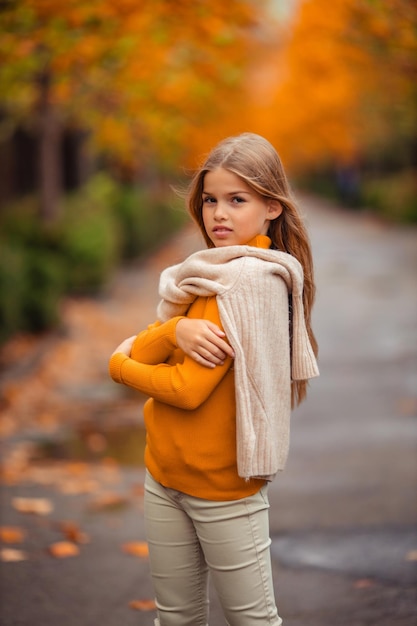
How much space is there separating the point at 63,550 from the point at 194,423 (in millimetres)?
2417

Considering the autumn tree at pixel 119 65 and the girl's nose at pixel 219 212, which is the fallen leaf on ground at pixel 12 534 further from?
the autumn tree at pixel 119 65

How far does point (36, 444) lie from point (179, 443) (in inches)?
184

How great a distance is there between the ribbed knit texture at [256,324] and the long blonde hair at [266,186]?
0.41ft

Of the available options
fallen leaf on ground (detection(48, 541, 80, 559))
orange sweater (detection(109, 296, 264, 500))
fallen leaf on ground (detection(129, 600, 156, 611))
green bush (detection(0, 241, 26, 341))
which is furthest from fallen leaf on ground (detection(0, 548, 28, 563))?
green bush (detection(0, 241, 26, 341))

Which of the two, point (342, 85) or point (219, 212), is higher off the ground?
point (342, 85)

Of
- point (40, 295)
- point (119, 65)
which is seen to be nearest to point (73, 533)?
point (40, 295)

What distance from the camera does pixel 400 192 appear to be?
3334 centimetres

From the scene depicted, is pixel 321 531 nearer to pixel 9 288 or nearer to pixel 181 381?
pixel 181 381

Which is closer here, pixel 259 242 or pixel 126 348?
pixel 259 242

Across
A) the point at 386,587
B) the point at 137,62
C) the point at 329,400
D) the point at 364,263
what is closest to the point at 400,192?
the point at 364,263

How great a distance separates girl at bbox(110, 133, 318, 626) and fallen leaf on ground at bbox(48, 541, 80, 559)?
2014 mm

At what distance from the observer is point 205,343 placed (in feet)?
7.91

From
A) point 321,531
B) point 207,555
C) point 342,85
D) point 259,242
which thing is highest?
point 342,85

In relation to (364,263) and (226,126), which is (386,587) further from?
(226,126)
